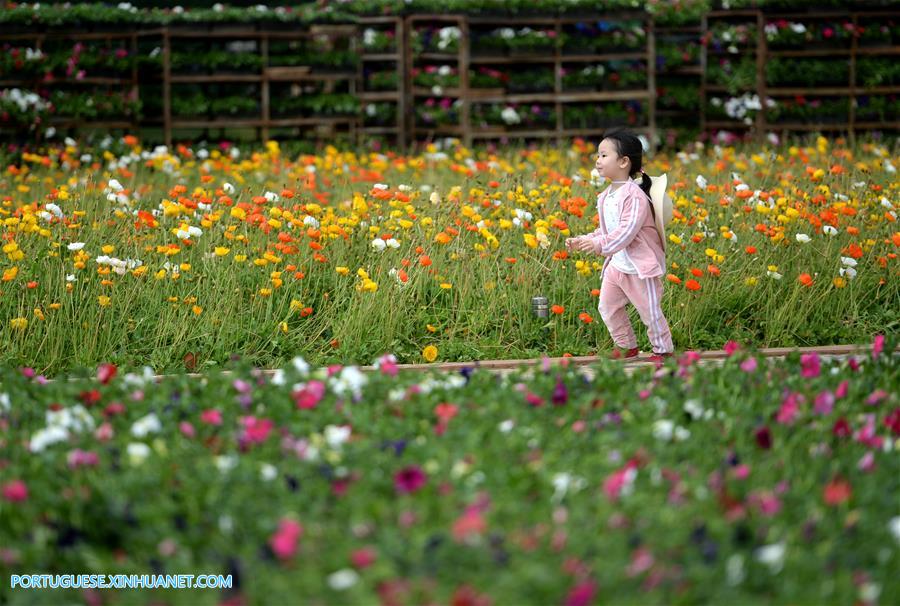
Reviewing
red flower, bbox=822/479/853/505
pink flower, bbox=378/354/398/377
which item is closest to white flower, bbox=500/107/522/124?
pink flower, bbox=378/354/398/377

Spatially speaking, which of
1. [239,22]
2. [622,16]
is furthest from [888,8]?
[239,22]

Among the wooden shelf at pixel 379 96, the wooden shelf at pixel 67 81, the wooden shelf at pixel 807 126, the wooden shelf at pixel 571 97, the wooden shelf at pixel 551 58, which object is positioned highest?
the wooden shelf at pixel 551 58

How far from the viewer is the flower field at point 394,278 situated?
5.31m

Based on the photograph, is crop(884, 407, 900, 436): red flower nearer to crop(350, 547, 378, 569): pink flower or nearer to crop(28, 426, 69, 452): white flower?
crop(350, 547, 378, 569): pink flower

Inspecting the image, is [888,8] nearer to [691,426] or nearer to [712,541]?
[691,426]

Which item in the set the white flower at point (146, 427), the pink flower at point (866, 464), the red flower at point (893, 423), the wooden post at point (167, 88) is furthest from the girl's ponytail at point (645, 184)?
the wooden post at point (167, 88)

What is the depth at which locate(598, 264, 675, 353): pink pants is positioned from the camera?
503 cm

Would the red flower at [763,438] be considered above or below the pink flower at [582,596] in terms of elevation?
above

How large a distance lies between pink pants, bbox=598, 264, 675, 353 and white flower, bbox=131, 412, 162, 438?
2404 millimetres

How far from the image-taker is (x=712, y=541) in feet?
8.14

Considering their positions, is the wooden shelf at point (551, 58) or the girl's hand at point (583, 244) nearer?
the girl's hand at point (583, 244)

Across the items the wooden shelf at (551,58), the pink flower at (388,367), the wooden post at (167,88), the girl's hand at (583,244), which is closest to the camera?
the pink flower at (388,367)

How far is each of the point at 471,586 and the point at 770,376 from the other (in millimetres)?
1949

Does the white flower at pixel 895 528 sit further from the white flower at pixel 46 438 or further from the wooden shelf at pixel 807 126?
the wooden shelf at pixel 807 126
